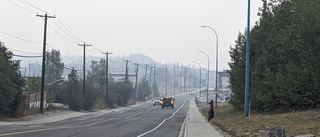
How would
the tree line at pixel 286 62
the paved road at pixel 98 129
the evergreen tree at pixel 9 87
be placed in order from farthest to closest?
the evergreen tree at pixel 9 87 → the tree line at pixel 286 62 → the paved road at pixel 98 129

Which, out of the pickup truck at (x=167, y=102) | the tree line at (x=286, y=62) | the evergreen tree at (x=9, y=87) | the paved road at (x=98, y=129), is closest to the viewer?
the paved road at (x=98, y=129)

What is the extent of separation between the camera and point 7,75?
38656 millimetres

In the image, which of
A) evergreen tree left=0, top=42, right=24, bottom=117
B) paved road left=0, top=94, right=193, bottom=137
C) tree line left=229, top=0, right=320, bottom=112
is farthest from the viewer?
evergreen tree left=0, top=42, right=24, bottom=117

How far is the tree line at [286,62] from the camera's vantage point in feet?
100

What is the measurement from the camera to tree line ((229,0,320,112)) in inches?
1201

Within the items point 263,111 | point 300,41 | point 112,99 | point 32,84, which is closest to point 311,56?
point 300,41

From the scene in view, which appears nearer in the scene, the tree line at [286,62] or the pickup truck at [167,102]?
the tree line at [286,62]

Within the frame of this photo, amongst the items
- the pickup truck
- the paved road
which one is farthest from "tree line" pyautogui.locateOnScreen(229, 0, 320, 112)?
the pickup truck

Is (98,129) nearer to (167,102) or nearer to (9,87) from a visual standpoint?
(9,87)

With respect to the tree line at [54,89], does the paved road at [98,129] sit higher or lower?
lower

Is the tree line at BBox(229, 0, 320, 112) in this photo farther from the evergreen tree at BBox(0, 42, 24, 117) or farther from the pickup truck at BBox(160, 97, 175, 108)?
the pickup truck at BBox(160, 97, 175, 108)

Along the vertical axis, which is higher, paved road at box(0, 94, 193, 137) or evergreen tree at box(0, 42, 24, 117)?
evergreen tree at box(0, 42, 24, 117)

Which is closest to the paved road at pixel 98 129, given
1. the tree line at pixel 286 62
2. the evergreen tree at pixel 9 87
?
the evergreen tree at pixel 9 87

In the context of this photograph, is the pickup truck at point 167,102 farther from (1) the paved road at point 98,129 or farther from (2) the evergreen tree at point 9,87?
(1) the paved road at point 98,129
